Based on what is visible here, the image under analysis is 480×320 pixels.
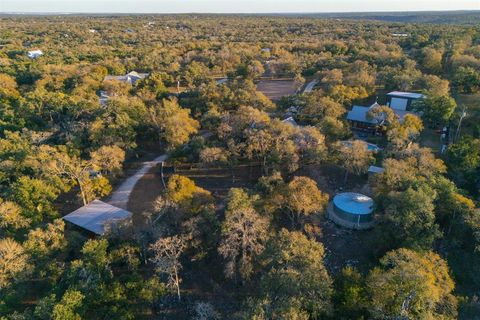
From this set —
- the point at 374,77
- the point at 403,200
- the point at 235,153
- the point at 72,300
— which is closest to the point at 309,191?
the point at 403,200

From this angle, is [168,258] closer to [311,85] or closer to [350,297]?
[350,297]

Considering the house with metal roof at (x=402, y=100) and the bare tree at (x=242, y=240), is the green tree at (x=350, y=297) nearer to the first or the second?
the bare tree at (x=242, y=240)

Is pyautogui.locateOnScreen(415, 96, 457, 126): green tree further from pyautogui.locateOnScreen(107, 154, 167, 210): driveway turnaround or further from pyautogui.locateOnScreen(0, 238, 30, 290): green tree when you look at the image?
pyautogui.locateOnScreen(0, 238, 30, 290): green tree

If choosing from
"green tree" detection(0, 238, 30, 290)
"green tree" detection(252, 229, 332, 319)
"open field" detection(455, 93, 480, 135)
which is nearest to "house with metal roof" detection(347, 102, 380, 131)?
"open field" detection(455, 93, 480, 135)

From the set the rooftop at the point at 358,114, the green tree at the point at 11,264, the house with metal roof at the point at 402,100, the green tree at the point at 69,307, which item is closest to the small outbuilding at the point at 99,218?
the green tree at the point at 11,264

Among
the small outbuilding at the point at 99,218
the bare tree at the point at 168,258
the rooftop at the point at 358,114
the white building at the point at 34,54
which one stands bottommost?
the small outbuilding at the point at 99,218

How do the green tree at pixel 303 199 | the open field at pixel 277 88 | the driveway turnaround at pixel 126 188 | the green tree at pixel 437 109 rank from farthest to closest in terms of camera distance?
1. the open field at pixel 277 88
2. the green tree at pixel 437 109
3. the driveway turnaround at pixel 126 188
4. the green tree at pixel 303 199
